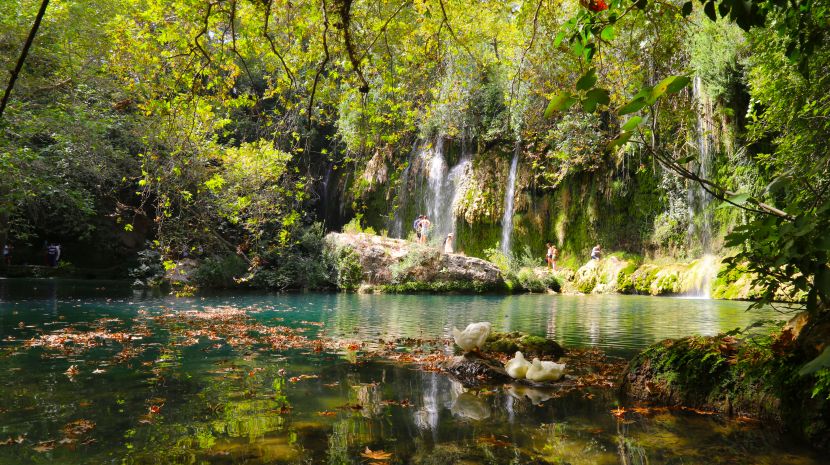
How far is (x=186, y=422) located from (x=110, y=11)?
57.2 ft

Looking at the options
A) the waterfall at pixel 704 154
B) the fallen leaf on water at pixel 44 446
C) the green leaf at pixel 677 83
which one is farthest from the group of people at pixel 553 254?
the green leaf at pixel 677 83

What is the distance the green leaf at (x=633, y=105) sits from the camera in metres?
1.43

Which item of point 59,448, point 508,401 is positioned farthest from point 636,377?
point 59,448

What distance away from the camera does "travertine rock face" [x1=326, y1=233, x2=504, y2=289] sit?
852 inches

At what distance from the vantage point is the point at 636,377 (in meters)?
4.75

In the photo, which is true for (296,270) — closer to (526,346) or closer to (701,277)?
(701,277)

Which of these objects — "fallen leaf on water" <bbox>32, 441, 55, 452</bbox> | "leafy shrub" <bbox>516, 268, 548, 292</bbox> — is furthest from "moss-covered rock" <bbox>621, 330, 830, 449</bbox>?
→ "leafy shrub" <bbox>516, 268, 548, 292</bbox>

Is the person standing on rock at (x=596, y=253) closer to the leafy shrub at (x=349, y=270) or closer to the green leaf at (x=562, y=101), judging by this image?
the leafy shrub at (x=349, y=270)

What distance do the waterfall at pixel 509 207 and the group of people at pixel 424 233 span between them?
2678mm

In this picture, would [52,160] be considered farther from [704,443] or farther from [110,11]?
[704,443]

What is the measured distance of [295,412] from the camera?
4.04 metres

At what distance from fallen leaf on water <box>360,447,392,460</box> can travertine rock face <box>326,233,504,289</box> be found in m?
18.3

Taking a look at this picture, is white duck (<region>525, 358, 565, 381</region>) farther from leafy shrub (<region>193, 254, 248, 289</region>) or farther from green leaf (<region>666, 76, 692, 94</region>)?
leafy shrub (<region>193, 254, 248, 289</region>)

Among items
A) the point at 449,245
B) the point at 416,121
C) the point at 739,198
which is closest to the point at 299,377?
the point at 739,198
